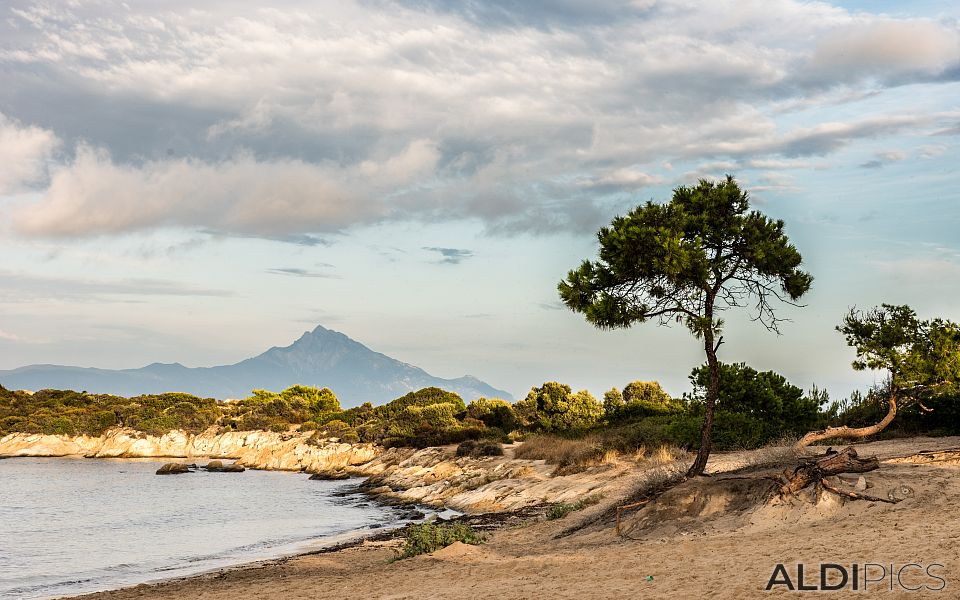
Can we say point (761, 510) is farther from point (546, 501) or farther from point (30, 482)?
point (30, 482)

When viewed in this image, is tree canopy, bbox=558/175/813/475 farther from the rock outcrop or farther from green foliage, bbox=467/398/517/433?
the rock outcrop

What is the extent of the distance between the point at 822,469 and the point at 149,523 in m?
34.0

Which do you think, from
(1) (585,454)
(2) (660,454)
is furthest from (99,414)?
(2) (660,454)

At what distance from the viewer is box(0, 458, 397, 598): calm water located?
2489 centimetres

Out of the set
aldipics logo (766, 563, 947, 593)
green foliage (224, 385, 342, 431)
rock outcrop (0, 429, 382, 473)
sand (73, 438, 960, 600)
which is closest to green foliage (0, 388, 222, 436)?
rock outcrop (0, 429, 382, 473)

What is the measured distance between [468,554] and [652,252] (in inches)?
381

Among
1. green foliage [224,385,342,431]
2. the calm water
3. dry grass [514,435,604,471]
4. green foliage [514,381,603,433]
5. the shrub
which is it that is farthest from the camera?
green foliage [224,385,342,431]

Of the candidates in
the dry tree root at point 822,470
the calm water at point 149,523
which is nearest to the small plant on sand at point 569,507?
the dry tree root at point 822,470

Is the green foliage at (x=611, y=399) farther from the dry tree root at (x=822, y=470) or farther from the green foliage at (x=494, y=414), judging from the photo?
the dry tree root at (x=822, y=470)

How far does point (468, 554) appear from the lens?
18141 millimetres

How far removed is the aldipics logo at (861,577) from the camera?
957 cm

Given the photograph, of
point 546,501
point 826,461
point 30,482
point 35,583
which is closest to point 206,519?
point 35,583

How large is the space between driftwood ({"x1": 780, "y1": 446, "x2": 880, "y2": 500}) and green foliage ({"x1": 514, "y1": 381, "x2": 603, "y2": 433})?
41.3 meters

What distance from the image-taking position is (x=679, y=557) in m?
13.6
